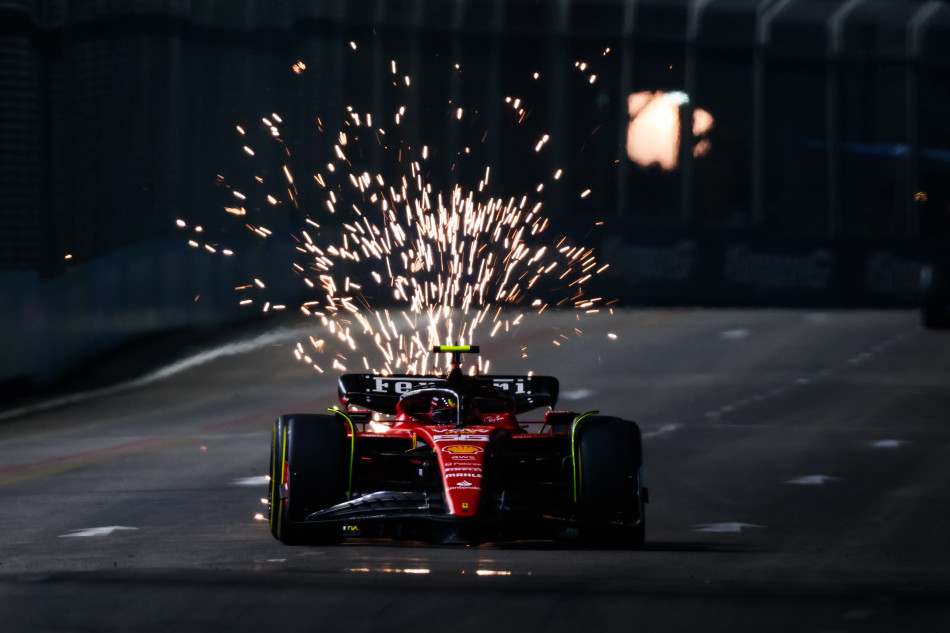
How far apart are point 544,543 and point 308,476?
169 cm

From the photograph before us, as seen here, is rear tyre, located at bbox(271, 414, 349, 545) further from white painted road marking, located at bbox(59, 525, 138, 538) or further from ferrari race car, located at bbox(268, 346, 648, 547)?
white painted road marking, located at bbox(59, 525, 138, 538)

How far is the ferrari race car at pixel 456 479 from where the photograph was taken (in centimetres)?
892

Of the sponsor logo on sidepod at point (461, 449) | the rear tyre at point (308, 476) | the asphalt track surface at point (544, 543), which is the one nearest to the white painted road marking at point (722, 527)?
the asphalt track surface at point (544, 543)

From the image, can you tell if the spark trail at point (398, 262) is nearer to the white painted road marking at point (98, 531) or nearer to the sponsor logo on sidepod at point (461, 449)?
→ the white painted road marking at point (98, 531)

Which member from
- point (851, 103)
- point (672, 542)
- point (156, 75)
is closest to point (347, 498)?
point (672, 542)

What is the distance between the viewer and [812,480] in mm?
13531

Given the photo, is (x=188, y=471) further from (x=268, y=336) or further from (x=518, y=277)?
(x=518, y=277)

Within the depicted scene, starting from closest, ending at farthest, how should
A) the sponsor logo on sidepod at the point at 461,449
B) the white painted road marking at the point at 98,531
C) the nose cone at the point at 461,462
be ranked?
the nose cone at the point at 461,462 → the sponsor logo on sidepod at the point at 461,449 → the white painted road marking at the point at 98,531

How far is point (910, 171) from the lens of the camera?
1603 inches

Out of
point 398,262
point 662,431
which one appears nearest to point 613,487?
point 662,431

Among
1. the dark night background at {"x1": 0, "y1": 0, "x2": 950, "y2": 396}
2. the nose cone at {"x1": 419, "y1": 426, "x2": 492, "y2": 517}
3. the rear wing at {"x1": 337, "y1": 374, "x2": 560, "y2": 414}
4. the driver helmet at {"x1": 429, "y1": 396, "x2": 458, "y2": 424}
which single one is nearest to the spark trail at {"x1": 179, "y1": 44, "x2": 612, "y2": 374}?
the dark night background at {"x1": 0, "y1": 0, "x2": 950, "y2": 396}

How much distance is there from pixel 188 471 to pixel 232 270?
14.9 m

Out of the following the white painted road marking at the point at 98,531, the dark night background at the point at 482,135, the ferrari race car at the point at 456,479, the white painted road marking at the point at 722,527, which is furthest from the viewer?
the dark night background at the point at 482,135

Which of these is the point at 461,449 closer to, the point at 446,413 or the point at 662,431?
the point at 446,413
